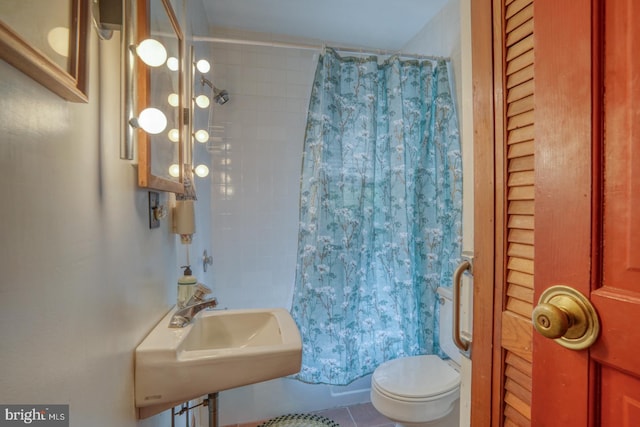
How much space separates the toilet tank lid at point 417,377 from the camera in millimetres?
1403

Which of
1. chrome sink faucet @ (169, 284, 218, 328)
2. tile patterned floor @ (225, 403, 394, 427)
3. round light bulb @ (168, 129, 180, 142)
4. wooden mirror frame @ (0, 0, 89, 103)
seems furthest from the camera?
tile patterned floor @ (225, 403, 394, 427)

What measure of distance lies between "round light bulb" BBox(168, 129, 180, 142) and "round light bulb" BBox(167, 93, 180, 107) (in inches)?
3.8

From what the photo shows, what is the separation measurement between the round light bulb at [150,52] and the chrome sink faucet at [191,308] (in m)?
0.76

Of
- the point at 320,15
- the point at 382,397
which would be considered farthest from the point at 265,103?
the point at 382,397

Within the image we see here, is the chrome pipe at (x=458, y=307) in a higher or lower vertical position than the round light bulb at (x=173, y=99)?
lower

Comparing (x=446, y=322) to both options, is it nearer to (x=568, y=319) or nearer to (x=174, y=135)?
(x=568, y=319)

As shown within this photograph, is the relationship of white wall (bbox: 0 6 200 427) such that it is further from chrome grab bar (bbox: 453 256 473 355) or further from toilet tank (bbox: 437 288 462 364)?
toilet tank (bbox: 437 288 462 364)

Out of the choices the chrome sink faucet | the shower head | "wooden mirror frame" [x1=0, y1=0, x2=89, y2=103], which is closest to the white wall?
"wooden mirror frame" [x1=0, y1=0, x2=89, y2=103]

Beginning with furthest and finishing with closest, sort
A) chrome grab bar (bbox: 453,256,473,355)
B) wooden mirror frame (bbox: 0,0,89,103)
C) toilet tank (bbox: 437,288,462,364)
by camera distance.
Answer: toilet tank (bbox: 437,288,462,364)
chrome grab bar (bbox: 453,256,473,355)
wooden mirror frame (bbox: 0,0,89,103)

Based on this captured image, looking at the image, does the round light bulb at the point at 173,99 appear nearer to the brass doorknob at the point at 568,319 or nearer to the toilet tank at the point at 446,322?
the brass doorknob at the point at 568,319

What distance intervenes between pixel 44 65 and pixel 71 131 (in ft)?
0.46

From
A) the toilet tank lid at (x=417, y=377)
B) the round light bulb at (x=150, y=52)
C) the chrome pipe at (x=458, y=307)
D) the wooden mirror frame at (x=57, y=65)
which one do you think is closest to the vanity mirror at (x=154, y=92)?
the round light bulb at (x=150, y=52)

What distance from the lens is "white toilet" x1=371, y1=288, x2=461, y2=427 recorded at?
53.8 inches

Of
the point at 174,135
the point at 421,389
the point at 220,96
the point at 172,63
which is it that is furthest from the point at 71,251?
the point at 220,96
